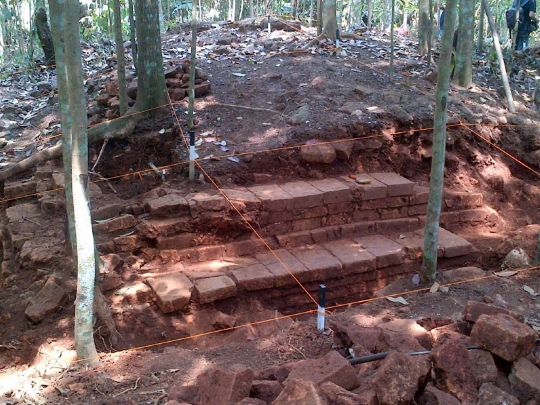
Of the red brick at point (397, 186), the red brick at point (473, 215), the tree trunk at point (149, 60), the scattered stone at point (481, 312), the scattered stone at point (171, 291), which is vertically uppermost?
the tree trunk at point (149, 60)

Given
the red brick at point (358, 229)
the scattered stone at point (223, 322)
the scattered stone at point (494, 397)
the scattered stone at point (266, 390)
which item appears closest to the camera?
the scattered stone at point (494, 397)

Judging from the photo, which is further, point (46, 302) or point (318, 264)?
point (318, 264)

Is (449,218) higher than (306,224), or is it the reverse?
(306,224)

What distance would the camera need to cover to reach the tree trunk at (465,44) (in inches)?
326

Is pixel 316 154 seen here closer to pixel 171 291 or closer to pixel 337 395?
pixel 171 291

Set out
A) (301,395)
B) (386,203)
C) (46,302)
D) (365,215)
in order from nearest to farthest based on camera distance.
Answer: (301,395), (46,302), (365,215), (386,203)

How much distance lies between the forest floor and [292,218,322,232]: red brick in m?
0.81

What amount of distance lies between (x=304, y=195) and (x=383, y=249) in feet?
3.66

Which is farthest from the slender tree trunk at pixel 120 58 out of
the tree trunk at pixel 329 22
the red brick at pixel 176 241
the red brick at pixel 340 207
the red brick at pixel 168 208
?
the tree trunk at pixel 329 22

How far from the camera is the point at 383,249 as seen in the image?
250 inches

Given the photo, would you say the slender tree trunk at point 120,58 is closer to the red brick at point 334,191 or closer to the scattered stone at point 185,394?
the red brick at point 334,191

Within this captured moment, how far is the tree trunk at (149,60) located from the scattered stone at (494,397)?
20.2 feet

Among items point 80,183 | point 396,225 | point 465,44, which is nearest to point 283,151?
point 396,225

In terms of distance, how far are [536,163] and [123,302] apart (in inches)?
258
